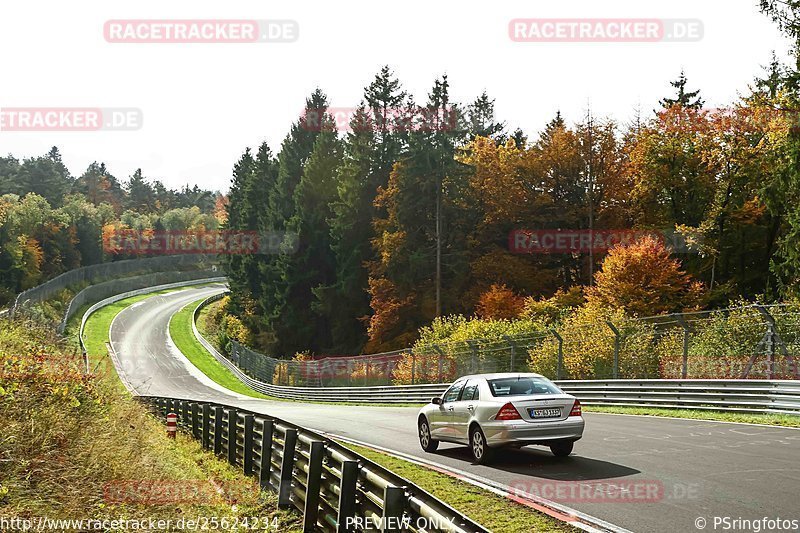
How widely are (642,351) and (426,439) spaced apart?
36.8ft

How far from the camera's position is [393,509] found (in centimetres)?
666

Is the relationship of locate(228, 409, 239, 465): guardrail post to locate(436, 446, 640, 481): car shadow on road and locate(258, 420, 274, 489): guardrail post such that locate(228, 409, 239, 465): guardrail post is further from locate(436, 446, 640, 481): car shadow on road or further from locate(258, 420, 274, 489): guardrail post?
locate(436, 446, 640, 481): car shadow on road

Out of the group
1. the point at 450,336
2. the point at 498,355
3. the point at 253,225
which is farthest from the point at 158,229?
the point at 498,355

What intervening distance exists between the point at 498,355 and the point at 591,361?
532 cm

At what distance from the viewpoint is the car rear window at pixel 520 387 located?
45.4 feet

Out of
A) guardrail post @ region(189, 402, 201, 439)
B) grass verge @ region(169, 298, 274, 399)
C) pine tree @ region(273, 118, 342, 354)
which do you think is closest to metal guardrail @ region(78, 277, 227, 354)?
grass verge @ region(169, 298, 274, 399)

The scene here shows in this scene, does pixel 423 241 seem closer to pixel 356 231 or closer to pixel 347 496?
pixel 356 231

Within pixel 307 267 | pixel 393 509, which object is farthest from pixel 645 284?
pixel 307 267

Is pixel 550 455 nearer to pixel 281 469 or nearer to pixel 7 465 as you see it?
pixel 281 469

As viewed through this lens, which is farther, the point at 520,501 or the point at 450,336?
the point at 450,336

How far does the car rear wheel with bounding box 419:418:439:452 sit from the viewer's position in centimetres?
1591

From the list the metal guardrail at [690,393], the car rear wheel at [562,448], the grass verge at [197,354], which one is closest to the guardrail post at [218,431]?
the car rear wheel at [562,448]

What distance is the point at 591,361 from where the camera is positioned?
90.0 ft

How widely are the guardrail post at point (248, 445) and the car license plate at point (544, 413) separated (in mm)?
4676
